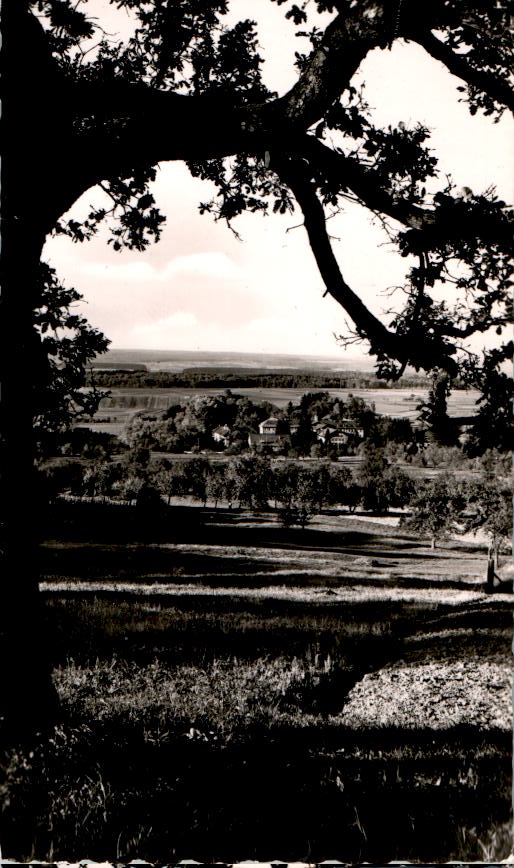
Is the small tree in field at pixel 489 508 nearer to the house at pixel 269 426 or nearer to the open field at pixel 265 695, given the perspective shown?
the open field at pixel 265 695

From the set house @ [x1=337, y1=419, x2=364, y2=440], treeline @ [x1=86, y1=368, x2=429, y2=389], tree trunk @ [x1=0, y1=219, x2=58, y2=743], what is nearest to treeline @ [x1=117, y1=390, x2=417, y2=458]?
house @ [x1=337, y1=419, x2=364, y2=440]

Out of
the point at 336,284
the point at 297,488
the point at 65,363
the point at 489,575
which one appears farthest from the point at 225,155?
the point at 489,575

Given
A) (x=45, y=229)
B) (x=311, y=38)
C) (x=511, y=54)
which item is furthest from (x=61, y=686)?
(x=511, y=54)

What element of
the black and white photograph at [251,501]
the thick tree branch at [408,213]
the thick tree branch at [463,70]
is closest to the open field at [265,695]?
the black and white photograph at [251,501]

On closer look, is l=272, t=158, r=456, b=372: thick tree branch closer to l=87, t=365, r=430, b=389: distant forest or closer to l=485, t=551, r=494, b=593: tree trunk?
l=87, t=365, r=430, b=389: distant forest

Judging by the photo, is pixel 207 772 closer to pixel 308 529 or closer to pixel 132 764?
pixel 132 764

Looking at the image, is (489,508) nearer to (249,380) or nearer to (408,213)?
(249,380)
